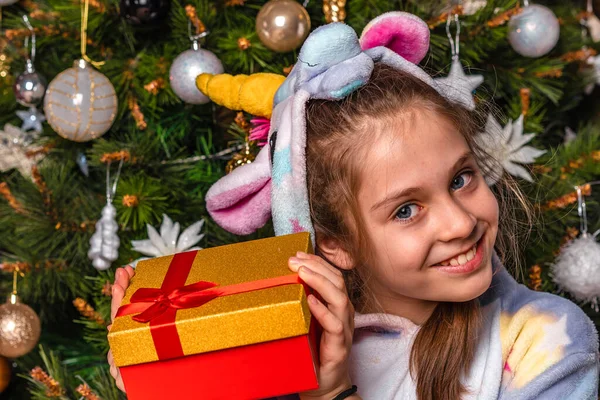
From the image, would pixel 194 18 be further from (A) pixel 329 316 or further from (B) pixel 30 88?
(A) pixel 329 316

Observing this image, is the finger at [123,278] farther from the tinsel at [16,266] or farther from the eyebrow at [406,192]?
the tinsel at [16,266]

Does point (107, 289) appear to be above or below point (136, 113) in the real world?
below

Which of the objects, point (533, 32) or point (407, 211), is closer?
point (407, 211)

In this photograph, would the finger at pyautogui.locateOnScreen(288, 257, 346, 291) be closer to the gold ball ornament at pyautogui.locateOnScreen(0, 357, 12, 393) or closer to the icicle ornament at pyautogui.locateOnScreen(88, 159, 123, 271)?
A: the icicle ornament at pyautogui.locateOnScreen(88, 159, 123, 271)

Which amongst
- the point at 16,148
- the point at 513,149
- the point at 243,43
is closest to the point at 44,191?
the point at 16,148

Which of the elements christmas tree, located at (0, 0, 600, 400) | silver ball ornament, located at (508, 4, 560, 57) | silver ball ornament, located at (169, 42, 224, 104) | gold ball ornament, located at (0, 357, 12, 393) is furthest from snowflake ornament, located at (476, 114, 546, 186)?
gold ball ornament, located at (0, 357, 12, 393)

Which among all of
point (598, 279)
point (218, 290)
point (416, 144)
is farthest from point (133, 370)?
point (598, 279)

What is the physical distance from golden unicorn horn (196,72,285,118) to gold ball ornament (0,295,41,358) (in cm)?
55

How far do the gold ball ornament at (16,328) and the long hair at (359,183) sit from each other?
635mm

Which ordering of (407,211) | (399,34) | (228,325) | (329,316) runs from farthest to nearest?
1. (399,34)
2. (407,211)
3. (329,316)
4. (228,325)

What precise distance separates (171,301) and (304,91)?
0.34m

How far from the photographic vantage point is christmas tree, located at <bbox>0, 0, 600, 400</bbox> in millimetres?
1315

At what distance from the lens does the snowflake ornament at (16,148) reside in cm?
147

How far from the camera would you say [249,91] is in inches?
45.9
